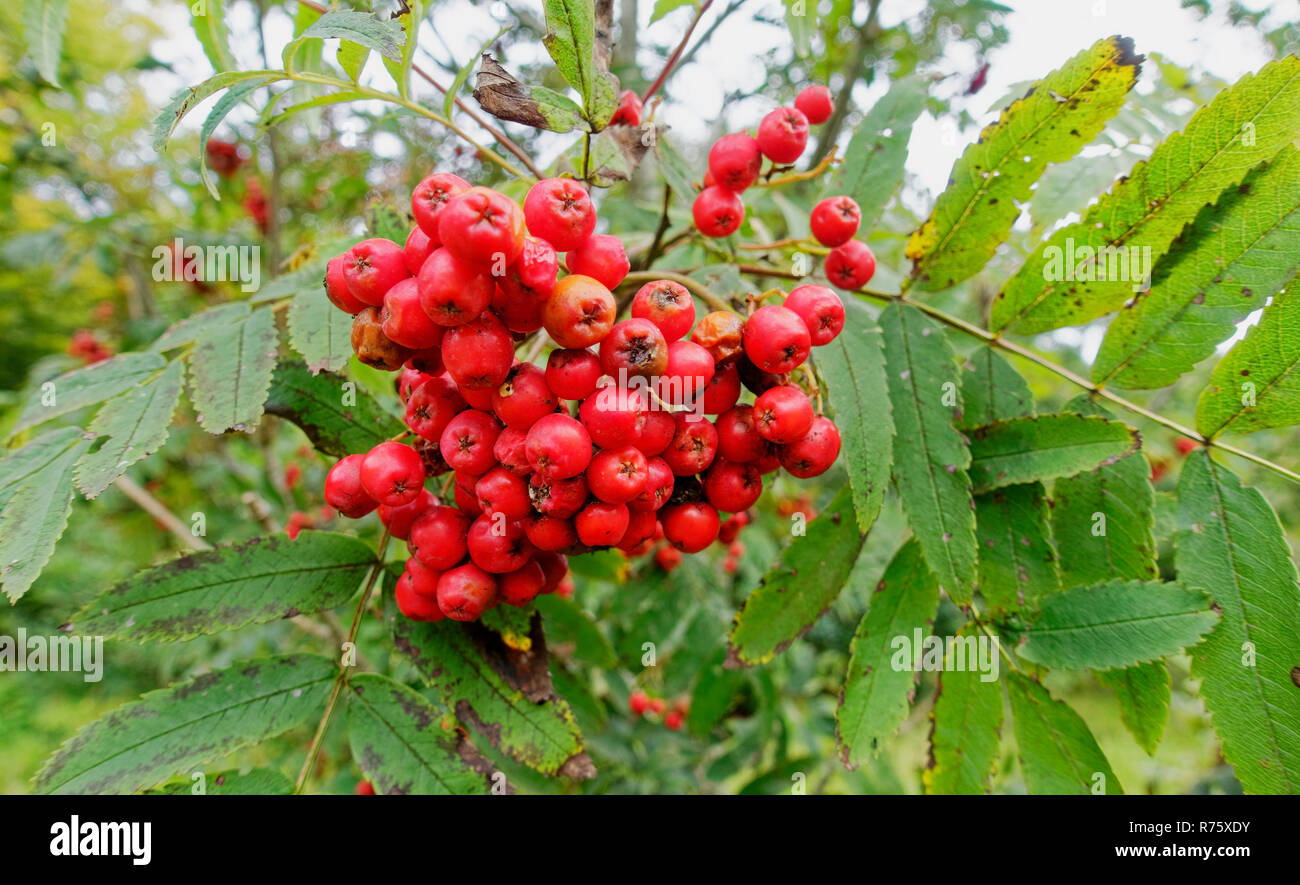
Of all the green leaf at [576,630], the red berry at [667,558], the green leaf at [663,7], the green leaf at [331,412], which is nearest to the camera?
the green leaf at [331,412]

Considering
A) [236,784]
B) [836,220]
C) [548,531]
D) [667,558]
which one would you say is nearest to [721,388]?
[548,531]

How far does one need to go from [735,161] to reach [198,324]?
57.1 inches

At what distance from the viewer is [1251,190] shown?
139 centimetres

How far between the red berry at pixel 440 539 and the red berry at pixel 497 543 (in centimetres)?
2

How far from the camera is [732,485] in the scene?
1.36m

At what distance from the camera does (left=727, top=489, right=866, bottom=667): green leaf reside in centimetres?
166

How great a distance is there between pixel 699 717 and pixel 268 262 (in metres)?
4.31

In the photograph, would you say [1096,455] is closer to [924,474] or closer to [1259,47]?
[924,474]

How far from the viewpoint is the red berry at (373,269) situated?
3.89 feet

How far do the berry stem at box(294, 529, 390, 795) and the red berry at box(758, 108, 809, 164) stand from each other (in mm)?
1287

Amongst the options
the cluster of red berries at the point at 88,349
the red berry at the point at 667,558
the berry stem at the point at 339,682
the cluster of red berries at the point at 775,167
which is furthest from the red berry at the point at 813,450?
the cluster of red berries at the point at 88,349

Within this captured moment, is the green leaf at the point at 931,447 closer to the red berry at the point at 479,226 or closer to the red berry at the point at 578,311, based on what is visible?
the red berry at the point at 578,311

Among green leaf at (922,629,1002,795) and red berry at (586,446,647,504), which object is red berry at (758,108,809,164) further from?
green leaf at (922,629,1002,795)

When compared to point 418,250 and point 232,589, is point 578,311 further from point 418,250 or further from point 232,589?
point 232,589
